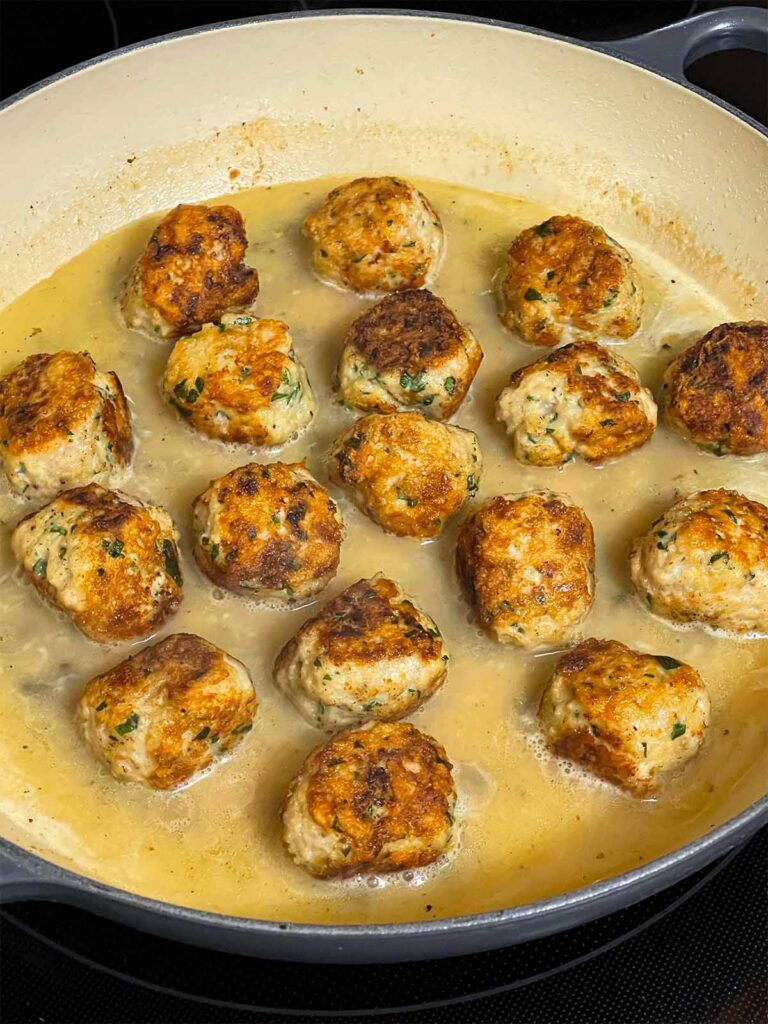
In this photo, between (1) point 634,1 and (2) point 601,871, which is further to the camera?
(1) point 634,1

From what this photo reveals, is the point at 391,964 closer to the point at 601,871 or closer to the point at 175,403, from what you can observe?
the point at 601,871

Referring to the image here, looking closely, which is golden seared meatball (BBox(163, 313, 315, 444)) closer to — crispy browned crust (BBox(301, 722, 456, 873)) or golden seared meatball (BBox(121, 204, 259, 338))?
golden seared meatball (BBox(121, 204, 259, 338))

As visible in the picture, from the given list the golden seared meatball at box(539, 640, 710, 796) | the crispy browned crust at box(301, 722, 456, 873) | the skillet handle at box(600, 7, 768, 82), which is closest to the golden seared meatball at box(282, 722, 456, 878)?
the crispy browned crust at box(301, 722, 456, 873)

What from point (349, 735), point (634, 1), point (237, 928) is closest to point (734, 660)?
point (349, 735)

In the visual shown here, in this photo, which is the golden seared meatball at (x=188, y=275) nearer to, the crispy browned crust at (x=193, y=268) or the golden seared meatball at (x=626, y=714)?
the crispy browned crust at (x=193, y=268)

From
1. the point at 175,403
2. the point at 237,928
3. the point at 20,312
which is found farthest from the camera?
the point at 20,312

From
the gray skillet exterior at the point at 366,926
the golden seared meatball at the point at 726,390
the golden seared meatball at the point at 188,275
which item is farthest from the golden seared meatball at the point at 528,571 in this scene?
the golden seared meatball at the point at 188,275

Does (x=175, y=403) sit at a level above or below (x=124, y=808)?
above
